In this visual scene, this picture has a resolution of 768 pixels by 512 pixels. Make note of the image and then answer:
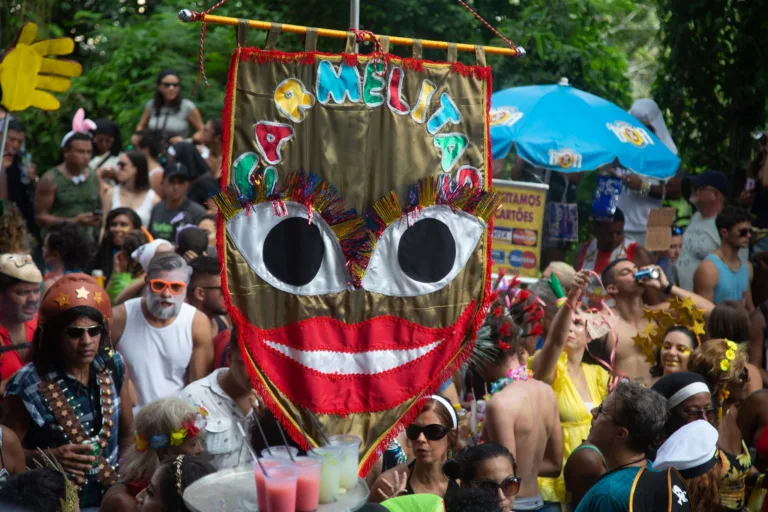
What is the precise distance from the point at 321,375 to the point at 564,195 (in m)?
6.05

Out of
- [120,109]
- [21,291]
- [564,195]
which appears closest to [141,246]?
[21,291]

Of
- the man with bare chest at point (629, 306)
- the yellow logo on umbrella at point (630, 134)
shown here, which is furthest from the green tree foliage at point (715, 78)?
the man with bare chest at point (629, 306)

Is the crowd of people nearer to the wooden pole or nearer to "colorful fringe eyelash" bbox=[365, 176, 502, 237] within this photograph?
"colorful fringe eyelash" bbox=[365, 176, 502, 237]

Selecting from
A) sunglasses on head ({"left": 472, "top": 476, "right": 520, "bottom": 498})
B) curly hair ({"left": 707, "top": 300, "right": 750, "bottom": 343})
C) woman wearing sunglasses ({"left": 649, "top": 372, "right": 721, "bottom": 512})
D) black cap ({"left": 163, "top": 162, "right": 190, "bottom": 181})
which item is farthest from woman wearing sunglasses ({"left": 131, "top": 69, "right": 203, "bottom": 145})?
sunglasses on head ({"left": 472, "top": 476, "right": 520, "bottom": 498})

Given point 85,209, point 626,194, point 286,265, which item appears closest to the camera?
point 286,265

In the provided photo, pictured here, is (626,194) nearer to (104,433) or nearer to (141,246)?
(141,246)

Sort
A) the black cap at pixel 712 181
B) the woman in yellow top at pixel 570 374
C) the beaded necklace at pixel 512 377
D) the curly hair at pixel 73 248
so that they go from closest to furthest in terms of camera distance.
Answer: the beaded necklace at pixel 512 377
the woman in yellow top at pixel 570 374
the curly hair at pixel 73 248
the black cap at pixel 712 181

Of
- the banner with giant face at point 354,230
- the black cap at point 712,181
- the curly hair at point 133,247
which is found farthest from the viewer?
the black cap at point 712,181

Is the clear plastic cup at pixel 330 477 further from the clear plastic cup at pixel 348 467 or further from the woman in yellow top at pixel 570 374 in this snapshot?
the woman in yellow top at pixel 570 374

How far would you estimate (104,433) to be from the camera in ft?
16.8

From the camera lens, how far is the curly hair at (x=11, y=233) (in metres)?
7.51

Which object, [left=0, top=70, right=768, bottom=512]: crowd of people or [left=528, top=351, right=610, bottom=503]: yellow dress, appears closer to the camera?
[left=0, top=70, right=768, bottom=512]: crowd of people

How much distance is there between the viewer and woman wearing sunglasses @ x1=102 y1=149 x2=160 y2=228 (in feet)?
30.9

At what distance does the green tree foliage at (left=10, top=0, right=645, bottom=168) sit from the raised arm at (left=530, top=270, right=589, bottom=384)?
4.90m
